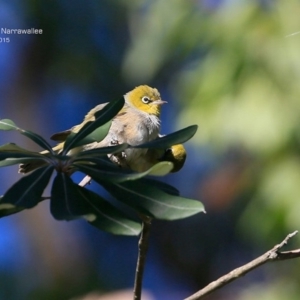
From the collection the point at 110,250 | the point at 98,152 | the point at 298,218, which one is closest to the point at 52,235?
the point at 110,250

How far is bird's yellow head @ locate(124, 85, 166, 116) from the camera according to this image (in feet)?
6.31

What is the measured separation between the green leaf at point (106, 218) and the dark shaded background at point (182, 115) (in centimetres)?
113

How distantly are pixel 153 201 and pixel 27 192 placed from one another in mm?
159

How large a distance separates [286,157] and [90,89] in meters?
1.79

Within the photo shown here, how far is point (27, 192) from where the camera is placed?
757mm

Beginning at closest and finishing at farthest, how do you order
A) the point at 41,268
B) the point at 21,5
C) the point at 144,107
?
1. the point at 144,107
2. the point at 41,268
3. the point at 21,5

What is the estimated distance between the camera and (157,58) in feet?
9.67

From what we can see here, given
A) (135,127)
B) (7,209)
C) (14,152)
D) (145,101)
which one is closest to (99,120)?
(14,152)

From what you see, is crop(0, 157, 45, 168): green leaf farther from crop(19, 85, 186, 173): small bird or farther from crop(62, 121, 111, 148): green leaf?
crop(19, 85, 186, 173): small bird

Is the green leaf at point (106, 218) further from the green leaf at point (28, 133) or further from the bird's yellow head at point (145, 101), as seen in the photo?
the bird's yellow head at point (145, 101)

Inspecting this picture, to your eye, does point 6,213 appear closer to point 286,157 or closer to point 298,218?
point 298,218

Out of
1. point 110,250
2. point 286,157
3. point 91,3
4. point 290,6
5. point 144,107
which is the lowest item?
point 110,250

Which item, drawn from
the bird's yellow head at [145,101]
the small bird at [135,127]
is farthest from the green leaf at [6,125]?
the bird's yellow head at [145,101]

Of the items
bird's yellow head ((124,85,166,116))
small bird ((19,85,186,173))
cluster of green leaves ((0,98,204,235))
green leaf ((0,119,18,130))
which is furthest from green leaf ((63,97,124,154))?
bird's yellow head ((124,85,166,116))
